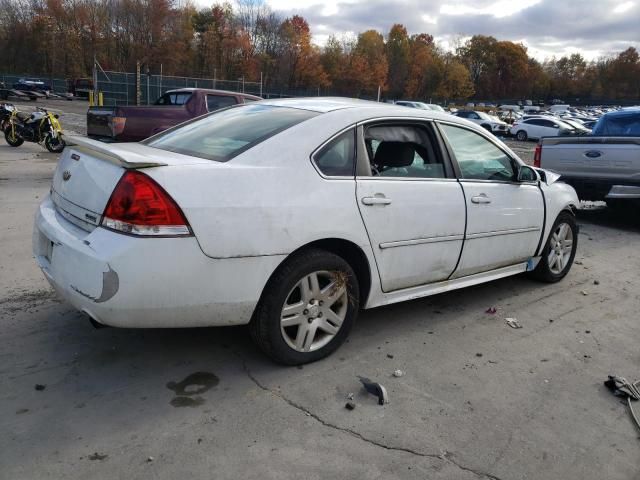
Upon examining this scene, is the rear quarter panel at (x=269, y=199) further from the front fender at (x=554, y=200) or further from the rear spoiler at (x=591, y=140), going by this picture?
the rear spoiler at (x=591, y=140)

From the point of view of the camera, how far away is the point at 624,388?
3.24m

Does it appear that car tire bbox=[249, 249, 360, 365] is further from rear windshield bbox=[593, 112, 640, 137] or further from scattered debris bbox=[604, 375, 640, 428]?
rear windshield bbox=[593, 112, 640, 137]

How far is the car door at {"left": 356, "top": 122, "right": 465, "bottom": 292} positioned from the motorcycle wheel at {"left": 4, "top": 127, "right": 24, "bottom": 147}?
13.1 m

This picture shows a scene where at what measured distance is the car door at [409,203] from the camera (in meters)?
3.42

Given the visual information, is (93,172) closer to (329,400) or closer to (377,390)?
(329,400)

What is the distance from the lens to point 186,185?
108 inches

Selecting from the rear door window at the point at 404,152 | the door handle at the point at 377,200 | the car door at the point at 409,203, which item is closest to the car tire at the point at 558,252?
the car door at the point at 409,203

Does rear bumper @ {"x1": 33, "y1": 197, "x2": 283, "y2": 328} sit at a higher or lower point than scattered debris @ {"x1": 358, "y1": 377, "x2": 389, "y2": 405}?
higher

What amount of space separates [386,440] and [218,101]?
9741 mm

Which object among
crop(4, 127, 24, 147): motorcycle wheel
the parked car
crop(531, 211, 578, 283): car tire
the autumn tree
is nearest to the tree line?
the autumn tree

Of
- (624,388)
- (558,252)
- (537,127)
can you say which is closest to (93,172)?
(624,388)

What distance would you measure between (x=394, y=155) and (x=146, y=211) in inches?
70.6

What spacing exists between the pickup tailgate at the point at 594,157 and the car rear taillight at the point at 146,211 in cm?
709

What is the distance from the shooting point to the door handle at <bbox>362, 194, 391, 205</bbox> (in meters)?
3.33
